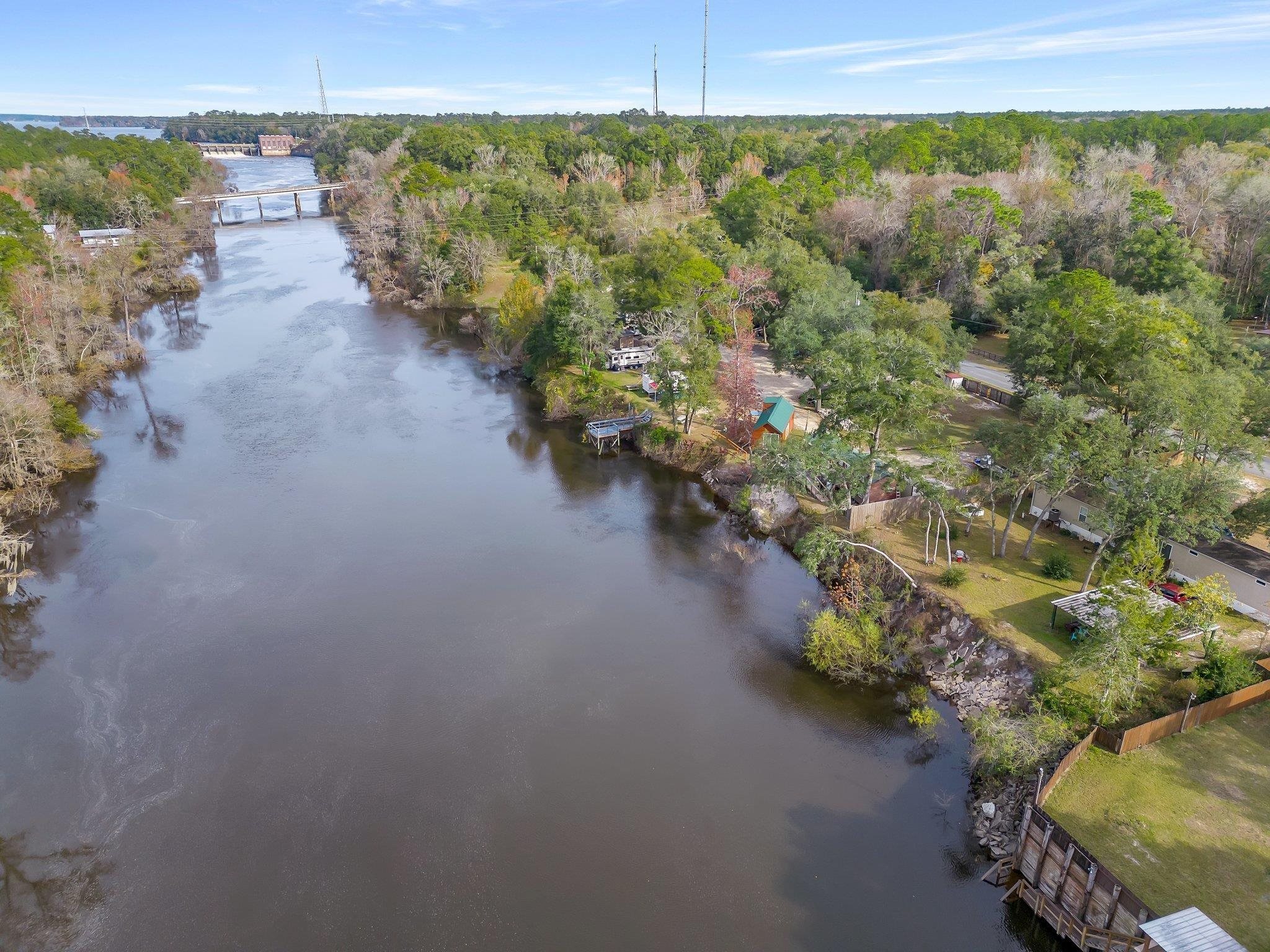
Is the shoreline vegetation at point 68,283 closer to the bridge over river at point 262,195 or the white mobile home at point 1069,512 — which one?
the bridge over river at point 262,195

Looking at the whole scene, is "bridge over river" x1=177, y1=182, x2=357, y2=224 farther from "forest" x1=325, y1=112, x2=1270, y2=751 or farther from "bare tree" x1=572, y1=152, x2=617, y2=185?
"bare tree" x1=572, y1=152, x2=617, y2=185

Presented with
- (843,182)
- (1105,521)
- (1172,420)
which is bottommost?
(1105,521)

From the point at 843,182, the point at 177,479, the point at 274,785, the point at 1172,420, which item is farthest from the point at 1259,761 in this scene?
the point at 843,182

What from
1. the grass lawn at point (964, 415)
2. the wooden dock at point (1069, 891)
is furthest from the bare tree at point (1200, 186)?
the wooden dock at point (1069, 891)

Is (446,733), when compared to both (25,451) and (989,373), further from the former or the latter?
(989,373)

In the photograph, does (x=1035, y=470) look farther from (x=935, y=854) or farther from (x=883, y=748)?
(x=935, y=854)
